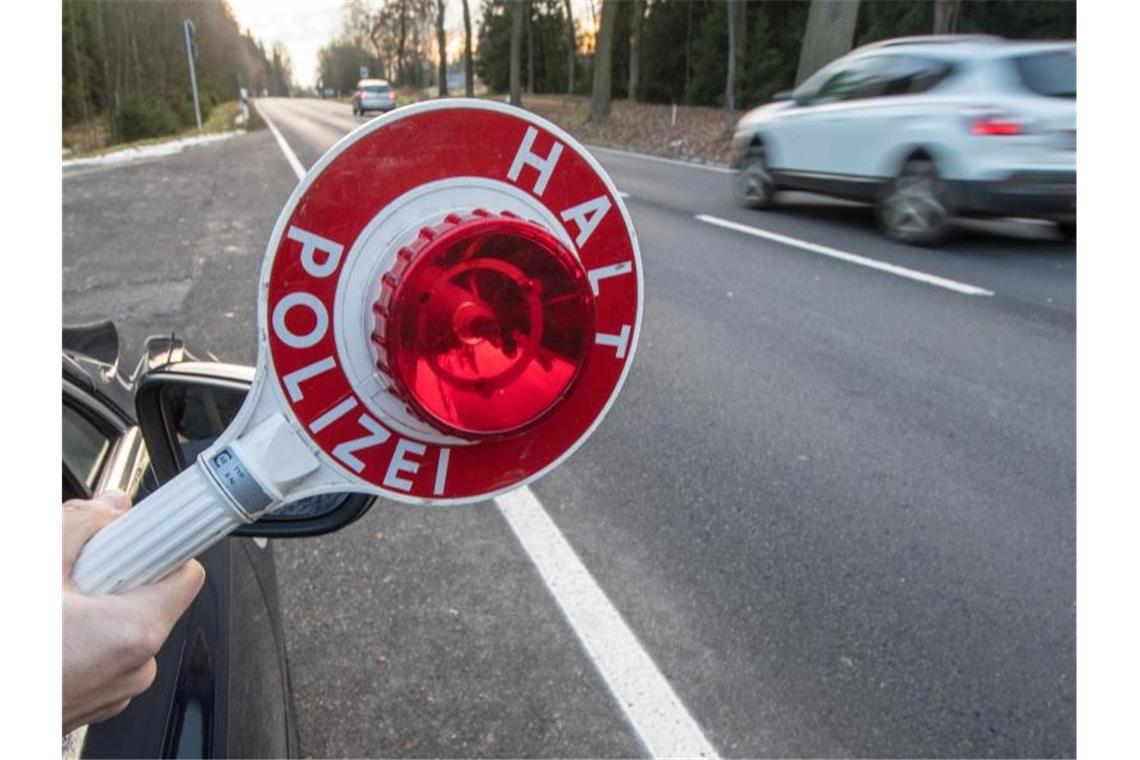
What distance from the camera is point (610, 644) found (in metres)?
2.68

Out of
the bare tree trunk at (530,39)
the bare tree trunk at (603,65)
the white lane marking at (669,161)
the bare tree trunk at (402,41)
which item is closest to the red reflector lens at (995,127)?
the white lane marking at (669,161)

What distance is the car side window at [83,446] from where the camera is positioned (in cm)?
155

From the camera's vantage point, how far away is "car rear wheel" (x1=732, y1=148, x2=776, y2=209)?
10.5m

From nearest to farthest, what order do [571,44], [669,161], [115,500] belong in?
[115,500] → [669,161] → [571,44]

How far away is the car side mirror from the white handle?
0.30 m

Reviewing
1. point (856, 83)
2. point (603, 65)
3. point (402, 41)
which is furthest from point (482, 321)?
point (402, 41)

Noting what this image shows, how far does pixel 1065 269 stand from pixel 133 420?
25.6 feet

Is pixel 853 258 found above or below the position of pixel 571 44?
below

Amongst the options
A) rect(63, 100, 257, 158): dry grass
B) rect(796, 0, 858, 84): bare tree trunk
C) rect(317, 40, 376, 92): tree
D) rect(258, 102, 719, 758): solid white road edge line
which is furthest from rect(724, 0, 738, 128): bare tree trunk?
rect(258, 102, 719, 758): solid white road edge line

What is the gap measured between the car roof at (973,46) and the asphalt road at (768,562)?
103 inches

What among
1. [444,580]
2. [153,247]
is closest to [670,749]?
[444,580]

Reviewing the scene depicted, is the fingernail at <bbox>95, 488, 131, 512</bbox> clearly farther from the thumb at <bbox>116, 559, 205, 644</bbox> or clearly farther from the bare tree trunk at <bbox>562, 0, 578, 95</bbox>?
the bare tree trunk at <bbox>562, 0, 578, 95</bbox>

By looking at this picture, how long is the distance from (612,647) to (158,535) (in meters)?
2.23

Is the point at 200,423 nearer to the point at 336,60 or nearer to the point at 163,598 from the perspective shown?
the point at 163,598
